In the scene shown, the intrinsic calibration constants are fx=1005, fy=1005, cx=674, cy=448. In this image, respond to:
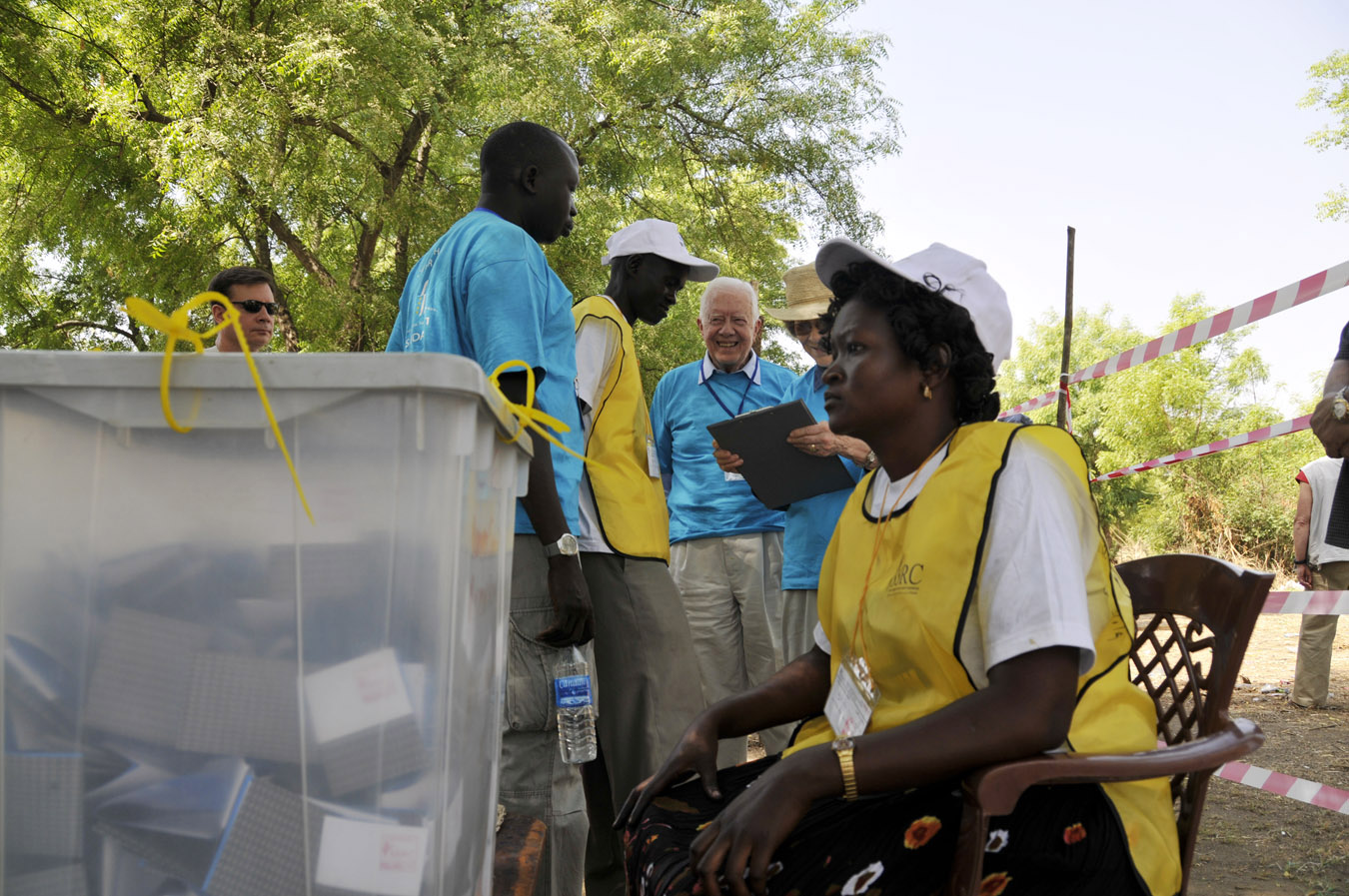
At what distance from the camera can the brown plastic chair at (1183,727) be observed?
1284mm

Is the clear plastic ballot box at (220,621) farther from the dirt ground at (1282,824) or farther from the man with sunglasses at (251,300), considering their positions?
the man with sunglasses at (251,300)

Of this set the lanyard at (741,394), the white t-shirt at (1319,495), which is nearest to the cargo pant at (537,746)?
the lanyard at (741,394)

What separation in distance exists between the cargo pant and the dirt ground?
196 centimetres

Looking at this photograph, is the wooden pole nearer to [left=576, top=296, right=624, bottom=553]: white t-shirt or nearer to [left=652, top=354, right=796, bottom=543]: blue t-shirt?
[left=652, top=354, right=796, bottom=543]: blue t-shirt

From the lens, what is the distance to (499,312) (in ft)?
7.24

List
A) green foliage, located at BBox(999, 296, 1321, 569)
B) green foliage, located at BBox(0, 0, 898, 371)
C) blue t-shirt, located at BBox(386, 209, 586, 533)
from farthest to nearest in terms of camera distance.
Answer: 1. green foliage, located at BBox(999, 296, 1321, 569)
2. green foliage, located at BBox(0, 0, 898, 371)
3. blue t-shirt, located at BBox(386, 209, 586, 533)

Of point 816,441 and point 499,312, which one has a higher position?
point 499,312

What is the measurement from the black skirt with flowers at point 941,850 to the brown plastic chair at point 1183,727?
0.21 ft

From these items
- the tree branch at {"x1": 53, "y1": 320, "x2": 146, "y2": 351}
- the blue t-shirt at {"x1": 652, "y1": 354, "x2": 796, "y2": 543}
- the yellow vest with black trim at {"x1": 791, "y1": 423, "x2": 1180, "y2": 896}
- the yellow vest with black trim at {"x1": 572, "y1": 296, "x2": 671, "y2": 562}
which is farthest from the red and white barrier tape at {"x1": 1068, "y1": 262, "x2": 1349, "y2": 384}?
the tree branch at {"x1": 53, "y1": 320, "x2": 146, "y2": 351}

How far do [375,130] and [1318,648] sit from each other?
30.8 ft

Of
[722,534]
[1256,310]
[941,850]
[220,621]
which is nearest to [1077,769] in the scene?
[941,850]

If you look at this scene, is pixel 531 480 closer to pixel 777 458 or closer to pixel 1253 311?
pixel 777 458

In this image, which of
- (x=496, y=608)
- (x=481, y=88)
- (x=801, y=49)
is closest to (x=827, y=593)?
(x=496, y=608)

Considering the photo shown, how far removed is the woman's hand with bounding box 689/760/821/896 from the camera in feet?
4.33
